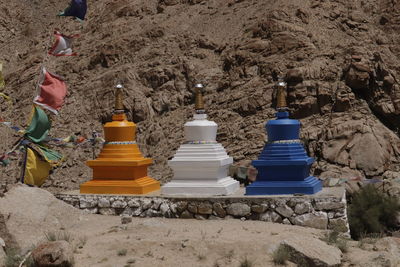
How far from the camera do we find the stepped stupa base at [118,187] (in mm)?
12492

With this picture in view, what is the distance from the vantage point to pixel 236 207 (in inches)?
438

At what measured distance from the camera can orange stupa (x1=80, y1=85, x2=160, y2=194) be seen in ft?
41.3

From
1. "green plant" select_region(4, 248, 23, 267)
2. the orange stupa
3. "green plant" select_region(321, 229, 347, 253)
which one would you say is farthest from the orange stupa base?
"green plant" select_region(321, 229, 347, 253)

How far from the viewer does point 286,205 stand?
10781mm

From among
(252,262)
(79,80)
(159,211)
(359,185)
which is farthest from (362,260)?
(79,80)

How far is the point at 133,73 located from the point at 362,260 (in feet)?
70.7

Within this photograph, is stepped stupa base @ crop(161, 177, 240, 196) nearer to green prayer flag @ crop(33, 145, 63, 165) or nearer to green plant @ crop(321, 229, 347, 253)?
green prayer flag @ crop(33, 145, 63, 165)

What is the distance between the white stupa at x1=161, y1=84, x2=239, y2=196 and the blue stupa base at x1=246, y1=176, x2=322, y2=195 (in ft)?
2.43

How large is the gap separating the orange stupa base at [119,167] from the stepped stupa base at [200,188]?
815 millimetres

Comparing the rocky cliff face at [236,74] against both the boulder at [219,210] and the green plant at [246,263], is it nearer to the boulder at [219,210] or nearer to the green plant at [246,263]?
the boulder at [219,210]

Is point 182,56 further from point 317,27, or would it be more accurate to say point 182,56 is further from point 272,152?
point 272,152

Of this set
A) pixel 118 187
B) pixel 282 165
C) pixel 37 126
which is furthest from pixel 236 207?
pixel 37 126

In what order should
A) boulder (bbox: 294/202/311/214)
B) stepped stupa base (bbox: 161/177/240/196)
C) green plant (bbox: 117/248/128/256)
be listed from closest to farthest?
green plant (bbox: 117/248/128/256), boulder (bbox: 294/202/311/214), stepped stupa base (bbox: 161/177/240/196)

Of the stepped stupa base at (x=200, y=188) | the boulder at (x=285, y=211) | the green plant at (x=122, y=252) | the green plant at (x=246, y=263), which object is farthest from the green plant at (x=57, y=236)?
the boulder at (x=285, y=211)
